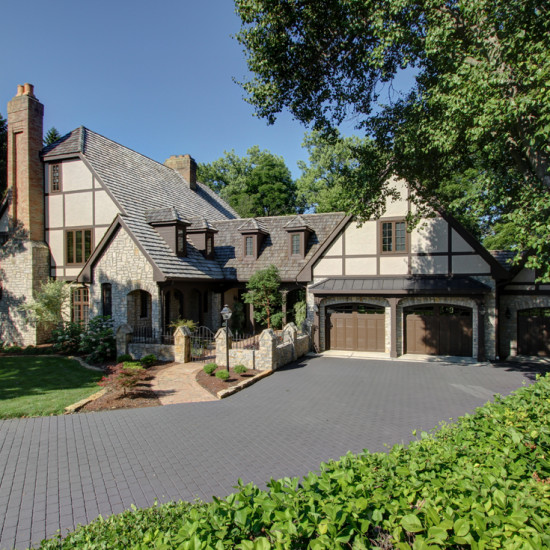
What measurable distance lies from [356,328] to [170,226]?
35.5 feet

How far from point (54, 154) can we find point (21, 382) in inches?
505

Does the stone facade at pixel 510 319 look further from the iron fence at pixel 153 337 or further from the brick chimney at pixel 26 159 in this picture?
the brick chimney at pixel 26 159

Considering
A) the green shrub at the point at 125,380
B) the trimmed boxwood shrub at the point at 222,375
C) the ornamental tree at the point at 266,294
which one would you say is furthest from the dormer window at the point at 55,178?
the trimmed boxwood shrub at the point at 222,375

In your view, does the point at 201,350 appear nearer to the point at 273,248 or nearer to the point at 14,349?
the point at 273,248

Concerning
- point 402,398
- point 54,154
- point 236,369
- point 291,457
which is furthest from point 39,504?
point 54,154

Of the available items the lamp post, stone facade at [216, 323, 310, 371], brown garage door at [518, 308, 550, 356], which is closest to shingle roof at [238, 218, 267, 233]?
stone facade at [216, 323, 310, 371]

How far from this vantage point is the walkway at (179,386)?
11836 millimetres

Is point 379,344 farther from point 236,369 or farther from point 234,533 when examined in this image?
point 234,533

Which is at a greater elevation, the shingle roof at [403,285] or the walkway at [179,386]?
the shingle roof at [403,285]

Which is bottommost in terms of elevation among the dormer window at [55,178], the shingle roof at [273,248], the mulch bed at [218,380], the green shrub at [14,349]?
the mulch bed at [218,380]

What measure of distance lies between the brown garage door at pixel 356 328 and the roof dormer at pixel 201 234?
811cm

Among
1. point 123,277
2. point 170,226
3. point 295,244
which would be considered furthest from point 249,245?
point 123,277

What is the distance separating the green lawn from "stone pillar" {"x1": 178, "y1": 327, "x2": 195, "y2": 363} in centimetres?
313

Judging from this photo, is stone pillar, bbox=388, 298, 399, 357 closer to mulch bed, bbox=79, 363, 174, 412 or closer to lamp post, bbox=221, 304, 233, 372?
lamp post, bbox=221, 304, 233, 372
